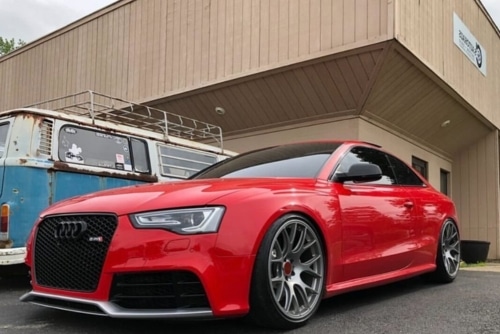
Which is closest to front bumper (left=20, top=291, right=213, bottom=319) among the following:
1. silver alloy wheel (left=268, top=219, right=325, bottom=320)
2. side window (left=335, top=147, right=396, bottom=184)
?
silver alloy wheel (left=268, top=219, right=325, bottom=320)

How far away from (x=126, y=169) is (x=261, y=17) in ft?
19.6

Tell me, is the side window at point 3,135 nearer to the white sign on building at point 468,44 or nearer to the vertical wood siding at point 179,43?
the vertical wood siding at point 179,43

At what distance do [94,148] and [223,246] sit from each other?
11.9 feet

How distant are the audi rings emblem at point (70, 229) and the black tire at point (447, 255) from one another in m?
3.64

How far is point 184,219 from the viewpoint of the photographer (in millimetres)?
3035

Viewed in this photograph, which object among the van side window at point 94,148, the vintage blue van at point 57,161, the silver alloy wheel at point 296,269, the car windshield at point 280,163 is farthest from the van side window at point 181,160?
the silver alloy wheel at point 296,269

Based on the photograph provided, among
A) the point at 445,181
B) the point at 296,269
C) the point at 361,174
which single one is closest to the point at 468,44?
the point at 445,181

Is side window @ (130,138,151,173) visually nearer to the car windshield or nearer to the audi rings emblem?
the car windshield

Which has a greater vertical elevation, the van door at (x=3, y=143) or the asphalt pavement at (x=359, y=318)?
the van door at (x=3, y=143)

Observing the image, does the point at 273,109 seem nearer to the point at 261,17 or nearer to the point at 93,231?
the point at 261,17

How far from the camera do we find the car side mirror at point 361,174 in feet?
13.1

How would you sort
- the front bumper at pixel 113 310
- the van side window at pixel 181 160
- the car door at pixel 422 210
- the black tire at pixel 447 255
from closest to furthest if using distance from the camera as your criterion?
the front bumper at pixel 113 310 < the car door at pixel 422 210 < the black tire at pixel 447 255 < the van side window at pixel 181 160

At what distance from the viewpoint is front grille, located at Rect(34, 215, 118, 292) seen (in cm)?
312

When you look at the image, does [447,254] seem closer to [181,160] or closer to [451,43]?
[181,160]
